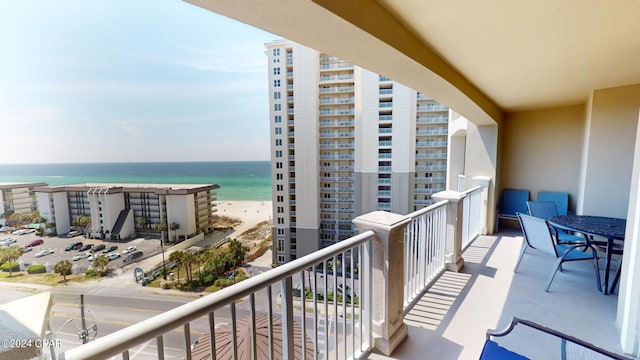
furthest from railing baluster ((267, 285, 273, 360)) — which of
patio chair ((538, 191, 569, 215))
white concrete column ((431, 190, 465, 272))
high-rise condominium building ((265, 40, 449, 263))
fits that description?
high-rise condominium building ((265, 40, 449, 263))

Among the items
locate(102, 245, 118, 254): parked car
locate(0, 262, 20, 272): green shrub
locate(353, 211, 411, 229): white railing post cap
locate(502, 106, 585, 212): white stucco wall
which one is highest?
locate(502, 106, 585, 212): white stucco wall

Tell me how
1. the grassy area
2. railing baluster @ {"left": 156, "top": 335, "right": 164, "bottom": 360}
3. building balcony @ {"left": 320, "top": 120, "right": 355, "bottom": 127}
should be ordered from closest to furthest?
1. railing baluster @ {"left": 156, "top": 335, "right": 164, "bottom": 360}
2. the grassy area
3. building balcony @ {"left": 320, "top": 120, "right": 355, "bottom": 127}

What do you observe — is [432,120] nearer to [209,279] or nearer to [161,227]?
[209,279]

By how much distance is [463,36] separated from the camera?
7.10ft

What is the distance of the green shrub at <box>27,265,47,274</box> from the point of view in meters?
4.71

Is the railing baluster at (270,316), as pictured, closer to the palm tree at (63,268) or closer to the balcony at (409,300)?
the balcony at (409,300)

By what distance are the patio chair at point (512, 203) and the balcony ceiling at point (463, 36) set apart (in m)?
2.77

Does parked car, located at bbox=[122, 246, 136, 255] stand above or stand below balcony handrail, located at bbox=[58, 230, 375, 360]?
below

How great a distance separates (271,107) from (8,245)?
15.3 meters

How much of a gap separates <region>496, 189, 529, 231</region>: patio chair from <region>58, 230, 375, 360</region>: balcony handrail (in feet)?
18.8

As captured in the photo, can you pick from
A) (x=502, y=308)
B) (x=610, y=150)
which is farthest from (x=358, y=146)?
(x=502, y=308)

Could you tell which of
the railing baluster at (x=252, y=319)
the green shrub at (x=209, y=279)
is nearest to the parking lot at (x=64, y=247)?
the green shrub at (x=209, y=279)

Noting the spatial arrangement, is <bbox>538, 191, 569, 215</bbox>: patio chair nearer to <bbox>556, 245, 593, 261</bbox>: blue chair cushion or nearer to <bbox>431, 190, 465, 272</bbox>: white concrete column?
<bbox>556, 245, 593, 261</bbox>: blue chair cushion

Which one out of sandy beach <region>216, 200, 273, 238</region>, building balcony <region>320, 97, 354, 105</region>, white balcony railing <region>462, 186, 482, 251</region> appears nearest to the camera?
white balcony railing <region>462, 186, 482, 251</region>
